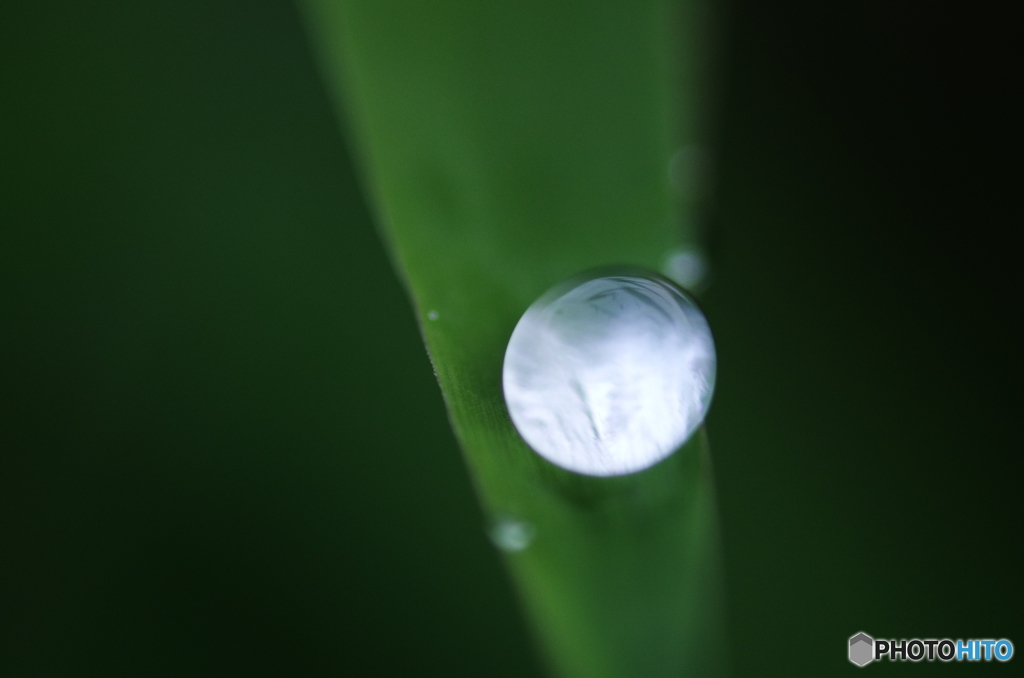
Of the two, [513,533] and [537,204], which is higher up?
[537,204]

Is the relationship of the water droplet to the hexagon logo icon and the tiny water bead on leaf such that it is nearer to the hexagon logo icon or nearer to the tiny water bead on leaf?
the tiny water bead on leaf

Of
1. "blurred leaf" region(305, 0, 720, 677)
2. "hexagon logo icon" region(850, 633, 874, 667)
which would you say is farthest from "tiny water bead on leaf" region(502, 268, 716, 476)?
"hexagon logo icon" region(850, 633, 874, 667)

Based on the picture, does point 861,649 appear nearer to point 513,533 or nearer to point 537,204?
point 513,533

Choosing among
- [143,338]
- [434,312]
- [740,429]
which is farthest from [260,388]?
[740,429]

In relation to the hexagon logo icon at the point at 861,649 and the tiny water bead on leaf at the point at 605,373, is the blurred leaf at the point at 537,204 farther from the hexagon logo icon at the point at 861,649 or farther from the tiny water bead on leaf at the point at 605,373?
the hexagon logo icon at the point at 861,649

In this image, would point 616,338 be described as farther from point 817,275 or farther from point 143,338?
point 143,338

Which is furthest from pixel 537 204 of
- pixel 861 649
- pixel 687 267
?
pixel 861 649
